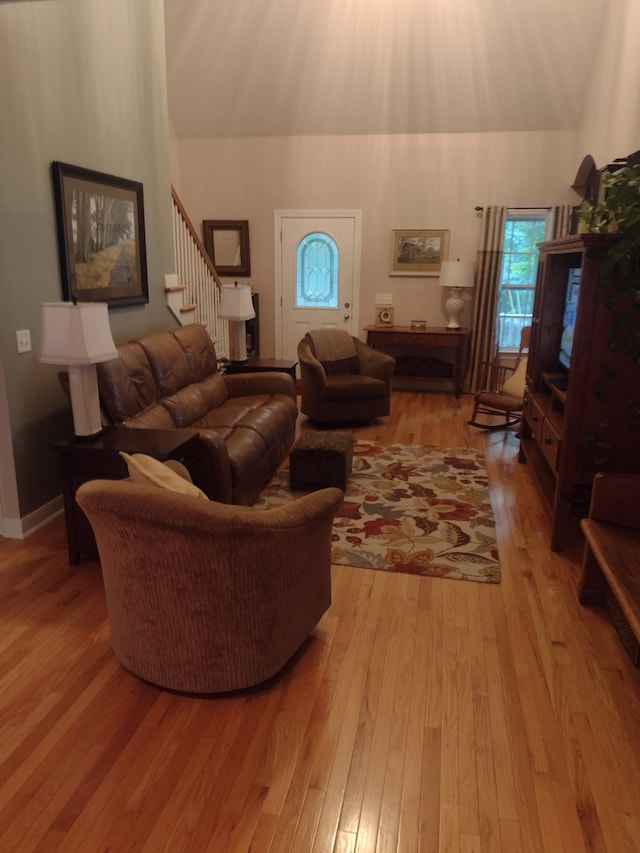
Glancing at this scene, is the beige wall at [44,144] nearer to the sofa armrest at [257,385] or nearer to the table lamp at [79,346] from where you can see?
the table lamp at [79,346]

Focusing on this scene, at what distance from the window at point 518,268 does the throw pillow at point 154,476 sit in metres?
5.42

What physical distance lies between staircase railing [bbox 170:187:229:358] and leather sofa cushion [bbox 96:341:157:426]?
130 centimetres

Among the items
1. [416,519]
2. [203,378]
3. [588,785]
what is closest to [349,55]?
[203,378]

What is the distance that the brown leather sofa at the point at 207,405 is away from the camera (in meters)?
3.22

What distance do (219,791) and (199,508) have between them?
82 cm

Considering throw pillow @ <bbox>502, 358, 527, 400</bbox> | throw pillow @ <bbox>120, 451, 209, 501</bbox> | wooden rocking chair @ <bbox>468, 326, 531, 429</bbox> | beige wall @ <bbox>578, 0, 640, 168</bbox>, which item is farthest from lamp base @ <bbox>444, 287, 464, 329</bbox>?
throw pillow @ <bbox>120, 451, 209, 501</bbox>

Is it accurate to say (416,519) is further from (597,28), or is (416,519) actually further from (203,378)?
(597,28)

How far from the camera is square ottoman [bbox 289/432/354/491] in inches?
153

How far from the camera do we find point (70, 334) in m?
2.73

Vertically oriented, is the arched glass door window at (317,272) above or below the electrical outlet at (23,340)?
above

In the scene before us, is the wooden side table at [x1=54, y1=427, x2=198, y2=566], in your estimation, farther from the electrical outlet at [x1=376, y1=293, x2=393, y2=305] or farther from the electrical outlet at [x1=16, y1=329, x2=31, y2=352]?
the electrical outlet at [x1=376, y1=293, x2=393, y2=305]

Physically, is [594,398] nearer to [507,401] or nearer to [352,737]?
[352,737]

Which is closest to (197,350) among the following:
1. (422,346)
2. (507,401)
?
(507,401)

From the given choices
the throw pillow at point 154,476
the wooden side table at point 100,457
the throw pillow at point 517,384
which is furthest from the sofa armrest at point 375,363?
the throw pillow at point 154,476
